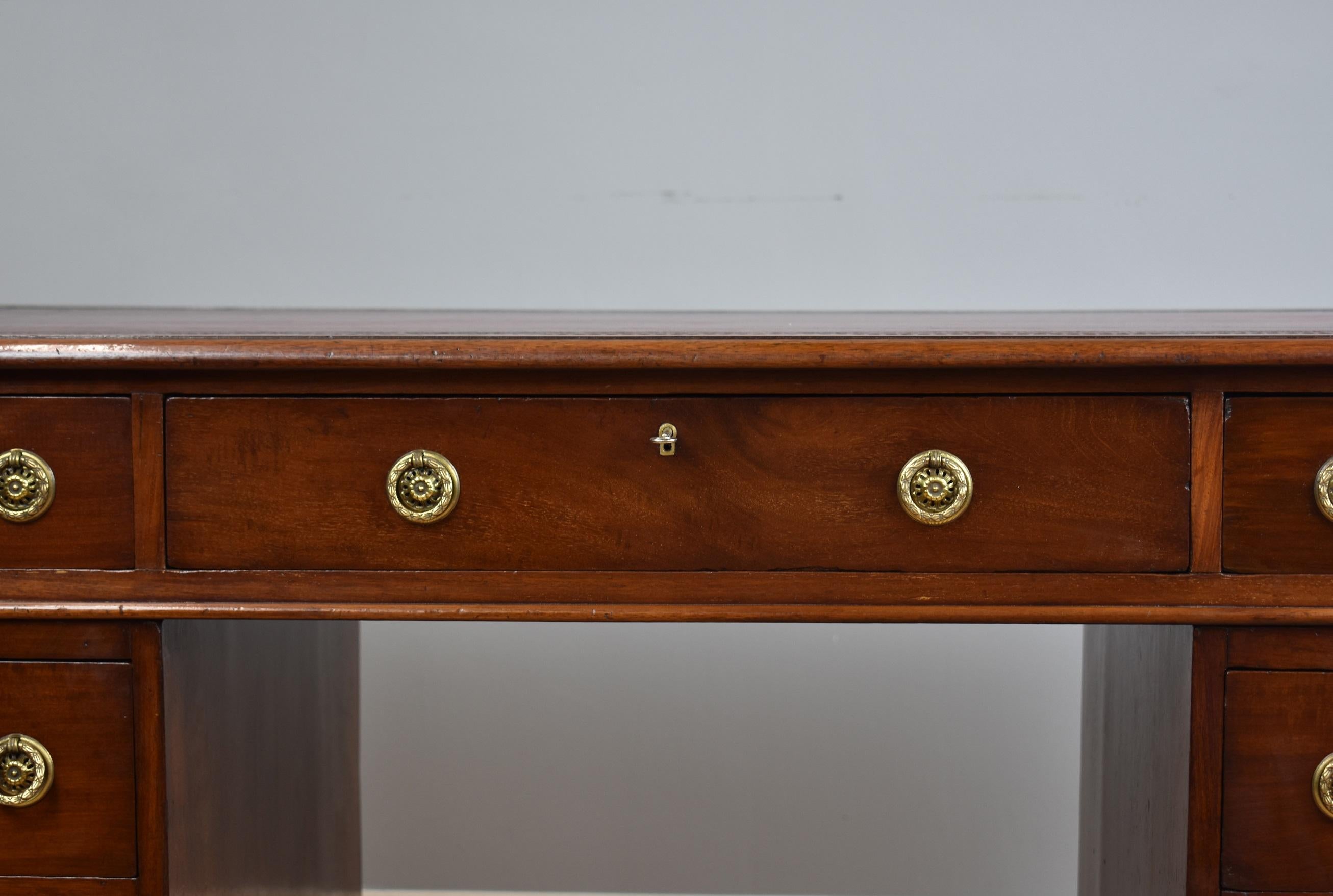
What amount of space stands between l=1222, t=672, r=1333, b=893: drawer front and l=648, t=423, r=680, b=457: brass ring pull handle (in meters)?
0.41

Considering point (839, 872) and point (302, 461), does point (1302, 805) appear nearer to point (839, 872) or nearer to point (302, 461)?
point (302, 461)

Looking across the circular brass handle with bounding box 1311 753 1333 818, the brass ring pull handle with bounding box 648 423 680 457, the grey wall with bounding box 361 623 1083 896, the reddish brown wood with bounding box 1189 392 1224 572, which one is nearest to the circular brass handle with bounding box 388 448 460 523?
the brass ring pull handle with bounding box 648 423 680 457

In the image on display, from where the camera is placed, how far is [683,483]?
85cm

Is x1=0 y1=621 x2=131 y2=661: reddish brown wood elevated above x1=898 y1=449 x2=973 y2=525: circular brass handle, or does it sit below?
below

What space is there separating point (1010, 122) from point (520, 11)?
71 cm

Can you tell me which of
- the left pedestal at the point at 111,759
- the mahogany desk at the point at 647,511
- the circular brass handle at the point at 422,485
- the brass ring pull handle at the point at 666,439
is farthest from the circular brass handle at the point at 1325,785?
the left pedestal at the point at 111,759

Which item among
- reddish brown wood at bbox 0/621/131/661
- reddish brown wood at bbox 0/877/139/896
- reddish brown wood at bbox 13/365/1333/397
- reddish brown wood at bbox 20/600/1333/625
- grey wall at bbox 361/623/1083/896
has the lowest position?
grey wall at bbox 361/623/1083/896

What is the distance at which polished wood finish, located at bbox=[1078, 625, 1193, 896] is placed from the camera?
908mm

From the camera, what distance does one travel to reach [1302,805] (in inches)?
33.7

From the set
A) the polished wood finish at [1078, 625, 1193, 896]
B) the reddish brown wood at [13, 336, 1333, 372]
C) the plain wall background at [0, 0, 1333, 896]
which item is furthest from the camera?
the plain wall background at [0, 0, 1333, 896]

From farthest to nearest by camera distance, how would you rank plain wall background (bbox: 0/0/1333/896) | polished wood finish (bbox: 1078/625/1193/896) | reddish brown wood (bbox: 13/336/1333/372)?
plain wall background (bbox: 0/0/1333/896) < polished wood finish (bbox: 1078/625/1193/896) < reddish brown wood (bbox: 13/336/1333/372)

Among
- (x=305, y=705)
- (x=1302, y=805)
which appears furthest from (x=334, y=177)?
(x=1302, y=805)

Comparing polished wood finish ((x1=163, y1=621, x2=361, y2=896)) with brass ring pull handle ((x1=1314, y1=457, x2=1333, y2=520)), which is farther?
polished wood finish ((x1=163, y1=621, x2=361, y2=896))

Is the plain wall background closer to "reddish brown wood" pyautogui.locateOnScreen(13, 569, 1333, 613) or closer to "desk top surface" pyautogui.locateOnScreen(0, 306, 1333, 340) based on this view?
"desk top surface" pyautogui.locateOnScreen(0, 306, 1333, 340)
